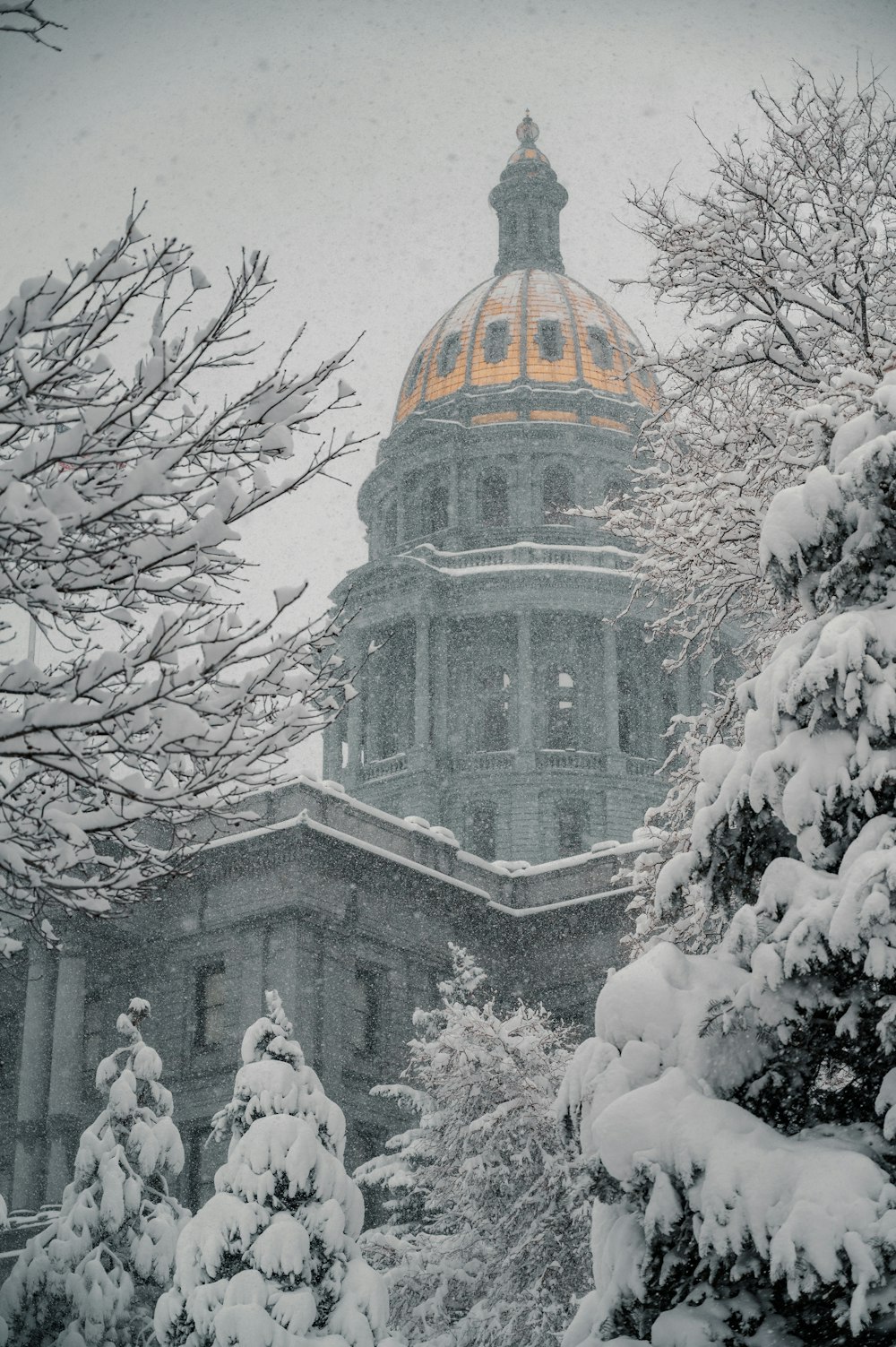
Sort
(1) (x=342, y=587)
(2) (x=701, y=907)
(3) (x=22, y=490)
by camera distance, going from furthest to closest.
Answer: (1) (x=342, y=587) < (2) (x=701, y=907) < (3) (x=22, y=490)

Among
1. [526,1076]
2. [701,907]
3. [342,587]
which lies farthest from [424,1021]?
[342,587]

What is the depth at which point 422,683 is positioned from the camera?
61438 mm

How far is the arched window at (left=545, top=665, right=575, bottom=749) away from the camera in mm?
61875

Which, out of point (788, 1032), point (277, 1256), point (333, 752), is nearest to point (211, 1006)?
point (277, 1256)

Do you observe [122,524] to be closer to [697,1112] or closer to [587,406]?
[697,1112]

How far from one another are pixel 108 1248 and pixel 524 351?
53.7 m

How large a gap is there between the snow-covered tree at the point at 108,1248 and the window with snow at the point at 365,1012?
1230 centimetres

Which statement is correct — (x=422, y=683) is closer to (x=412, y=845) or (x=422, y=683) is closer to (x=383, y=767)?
(x=383, y=767)

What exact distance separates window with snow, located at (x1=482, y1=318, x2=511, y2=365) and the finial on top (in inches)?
778

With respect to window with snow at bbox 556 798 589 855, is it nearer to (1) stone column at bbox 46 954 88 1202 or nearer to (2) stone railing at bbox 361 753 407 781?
(2) stone railing at bbox 361 753 407 781

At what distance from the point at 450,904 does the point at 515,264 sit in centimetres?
4869

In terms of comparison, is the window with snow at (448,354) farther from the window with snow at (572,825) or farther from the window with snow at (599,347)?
the window with snow at (572,825)

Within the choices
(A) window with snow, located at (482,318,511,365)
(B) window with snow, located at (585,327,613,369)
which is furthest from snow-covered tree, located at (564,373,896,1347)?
(A) window with snow, located at (482,318,511,365)

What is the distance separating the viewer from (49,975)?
36.8 m
